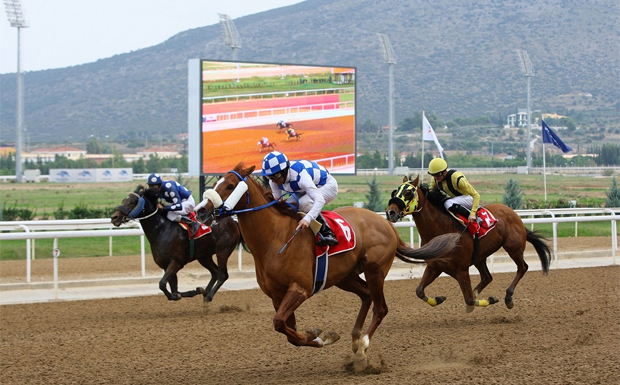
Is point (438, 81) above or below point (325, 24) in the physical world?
below

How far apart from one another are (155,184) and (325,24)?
166271mm

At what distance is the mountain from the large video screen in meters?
110

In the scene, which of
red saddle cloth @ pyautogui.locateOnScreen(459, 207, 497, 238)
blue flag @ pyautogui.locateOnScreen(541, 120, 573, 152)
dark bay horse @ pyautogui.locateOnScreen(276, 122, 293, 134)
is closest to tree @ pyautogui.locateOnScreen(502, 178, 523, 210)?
blue flag @ pyautogui.locateOnScreen(541, 120, 573, 152)

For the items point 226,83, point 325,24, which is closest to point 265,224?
point 226,83

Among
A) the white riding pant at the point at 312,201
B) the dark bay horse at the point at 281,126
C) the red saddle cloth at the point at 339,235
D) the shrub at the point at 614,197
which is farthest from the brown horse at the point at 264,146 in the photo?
the shrub at the point at 614,197

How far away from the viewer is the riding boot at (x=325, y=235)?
539 cm

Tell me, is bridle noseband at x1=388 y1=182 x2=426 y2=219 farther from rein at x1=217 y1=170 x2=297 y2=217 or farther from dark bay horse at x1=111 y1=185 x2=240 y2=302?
dark bay horse at x1=111 y1=185 x2=240 y2=302

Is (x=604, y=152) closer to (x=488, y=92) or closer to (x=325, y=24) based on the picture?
(x=488, y=92)

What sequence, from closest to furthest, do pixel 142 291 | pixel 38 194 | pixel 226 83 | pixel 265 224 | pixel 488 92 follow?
pixel 265 224, pixel 142 291, pixel 226 83, pixel 38 194, pixel 488 92

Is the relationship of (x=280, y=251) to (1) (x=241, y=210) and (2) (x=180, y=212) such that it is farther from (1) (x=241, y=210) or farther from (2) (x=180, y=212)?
(2) (x=180, y=212)

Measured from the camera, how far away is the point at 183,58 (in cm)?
17412

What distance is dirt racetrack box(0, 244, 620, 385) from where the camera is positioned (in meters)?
5.10

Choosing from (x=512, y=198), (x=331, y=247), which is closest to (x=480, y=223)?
(x=331, y=247)

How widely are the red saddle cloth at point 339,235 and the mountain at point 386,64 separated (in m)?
121
